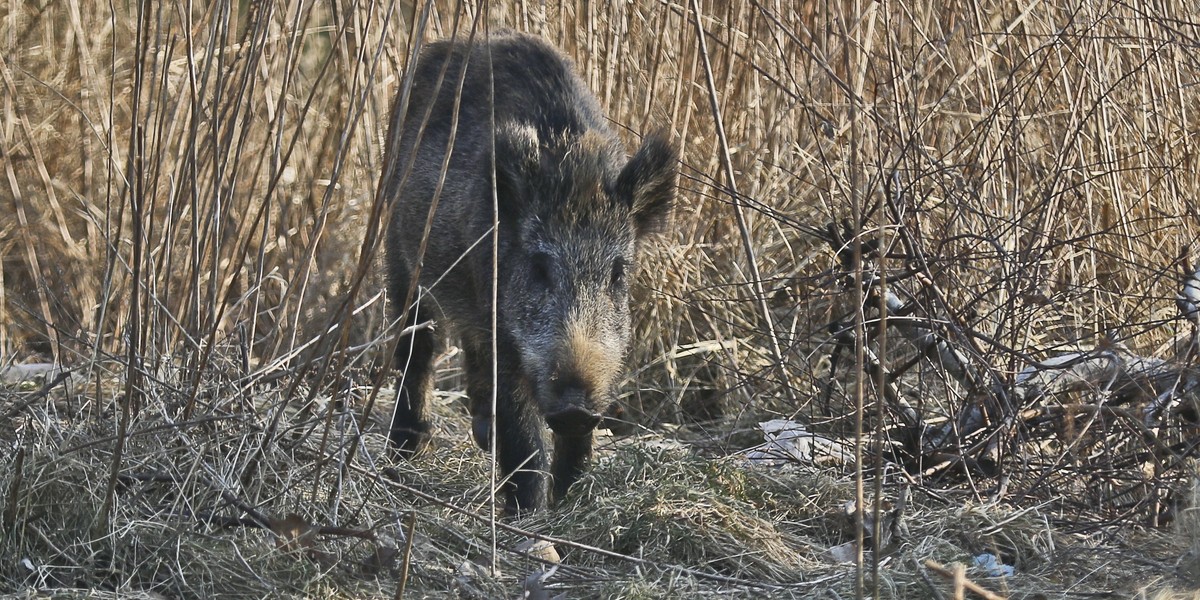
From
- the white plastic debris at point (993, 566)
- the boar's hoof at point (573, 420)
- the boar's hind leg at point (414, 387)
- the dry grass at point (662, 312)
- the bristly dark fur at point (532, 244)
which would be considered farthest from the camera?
the boar's hind leg at point (414, 387)

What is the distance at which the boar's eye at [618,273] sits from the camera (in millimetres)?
4184

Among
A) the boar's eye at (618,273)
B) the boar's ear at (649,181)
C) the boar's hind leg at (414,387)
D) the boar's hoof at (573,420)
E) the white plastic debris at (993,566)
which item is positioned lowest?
the boar's hind leg at (414,387)

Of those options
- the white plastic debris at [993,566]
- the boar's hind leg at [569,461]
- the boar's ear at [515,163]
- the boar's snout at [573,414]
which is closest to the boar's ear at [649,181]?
the boar's ear at [515,163]

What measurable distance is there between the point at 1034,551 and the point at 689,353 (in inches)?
79.7

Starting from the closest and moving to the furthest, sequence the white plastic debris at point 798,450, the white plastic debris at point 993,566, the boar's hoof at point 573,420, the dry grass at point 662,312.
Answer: the dry grass at point 662,312 → the white plastic debris at point 993,566 → the boar's hoof at point 573,420 → the white plastic debris at point 798,450

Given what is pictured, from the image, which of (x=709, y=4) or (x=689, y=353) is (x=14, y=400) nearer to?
(x=689, y=353)

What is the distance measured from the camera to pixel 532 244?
411 cm

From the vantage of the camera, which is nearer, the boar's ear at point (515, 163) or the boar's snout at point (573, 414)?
the boar's snout at point (573, 414)

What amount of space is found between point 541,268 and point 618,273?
0.91 ft

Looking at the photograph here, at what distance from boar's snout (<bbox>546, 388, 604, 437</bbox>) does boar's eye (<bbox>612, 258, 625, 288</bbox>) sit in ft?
2.15

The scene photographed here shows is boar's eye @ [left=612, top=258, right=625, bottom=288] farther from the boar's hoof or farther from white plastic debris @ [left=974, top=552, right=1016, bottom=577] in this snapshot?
white plastic debris @ [left=974, top=552, right=1016, bottom=577]

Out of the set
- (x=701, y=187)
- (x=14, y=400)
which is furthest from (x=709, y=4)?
(x=14, y=400)

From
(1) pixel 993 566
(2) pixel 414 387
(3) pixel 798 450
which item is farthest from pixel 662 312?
(1) pixel 993 566

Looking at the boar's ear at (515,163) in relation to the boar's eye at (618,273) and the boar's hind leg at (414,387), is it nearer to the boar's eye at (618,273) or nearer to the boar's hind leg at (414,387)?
the boar's eye at (618,273)
